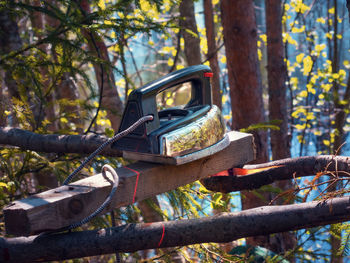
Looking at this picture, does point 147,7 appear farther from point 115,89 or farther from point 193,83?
point 193,83

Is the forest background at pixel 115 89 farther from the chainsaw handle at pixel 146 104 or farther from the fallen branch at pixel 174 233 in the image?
the chainsaw handle at pixel 146 104

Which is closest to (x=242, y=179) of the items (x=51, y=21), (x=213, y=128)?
(x=213, y=128)

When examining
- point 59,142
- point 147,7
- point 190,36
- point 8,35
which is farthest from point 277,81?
point 59,142

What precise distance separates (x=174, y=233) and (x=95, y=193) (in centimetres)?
25

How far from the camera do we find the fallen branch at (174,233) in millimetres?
1035

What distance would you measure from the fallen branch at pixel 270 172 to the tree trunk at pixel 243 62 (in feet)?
5.01

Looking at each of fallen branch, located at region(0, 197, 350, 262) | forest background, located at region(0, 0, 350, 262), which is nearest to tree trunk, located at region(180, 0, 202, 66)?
forest background, located at region(0, 0, 350, 262)

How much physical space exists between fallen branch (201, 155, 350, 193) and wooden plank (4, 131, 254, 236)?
0.35 feet

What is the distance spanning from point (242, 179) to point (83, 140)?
2.43ft

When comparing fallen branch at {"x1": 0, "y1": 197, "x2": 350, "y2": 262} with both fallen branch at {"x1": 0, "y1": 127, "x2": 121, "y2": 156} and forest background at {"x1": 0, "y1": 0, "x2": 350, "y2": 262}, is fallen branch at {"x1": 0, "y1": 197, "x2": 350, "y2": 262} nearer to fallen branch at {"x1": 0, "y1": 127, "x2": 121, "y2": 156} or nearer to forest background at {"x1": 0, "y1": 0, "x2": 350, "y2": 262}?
forest background at {"x1": 0, "y1": 0, "x2": 350, "y2": 262}

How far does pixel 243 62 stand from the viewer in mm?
3295

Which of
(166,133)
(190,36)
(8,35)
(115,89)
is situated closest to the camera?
(166,133)

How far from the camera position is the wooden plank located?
101 cm

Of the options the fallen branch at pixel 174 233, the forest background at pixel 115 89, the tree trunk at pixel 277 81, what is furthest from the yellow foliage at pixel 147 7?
the fallen branch at pixel 174 233
